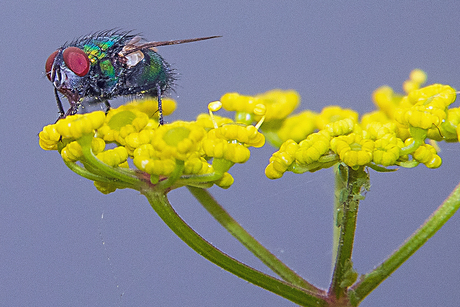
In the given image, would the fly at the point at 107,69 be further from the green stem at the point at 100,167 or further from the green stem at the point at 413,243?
the green stem at the point at 413,243

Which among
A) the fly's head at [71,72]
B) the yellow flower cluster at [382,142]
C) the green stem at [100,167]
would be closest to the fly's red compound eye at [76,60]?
the fly's head at [71,72]

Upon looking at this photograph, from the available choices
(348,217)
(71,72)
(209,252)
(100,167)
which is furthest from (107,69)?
(348,217)

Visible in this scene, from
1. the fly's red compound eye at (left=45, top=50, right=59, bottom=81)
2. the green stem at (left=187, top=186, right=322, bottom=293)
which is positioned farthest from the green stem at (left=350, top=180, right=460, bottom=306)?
the fly's red compound eye at (left=45, top=50, right=59, bottom=81)

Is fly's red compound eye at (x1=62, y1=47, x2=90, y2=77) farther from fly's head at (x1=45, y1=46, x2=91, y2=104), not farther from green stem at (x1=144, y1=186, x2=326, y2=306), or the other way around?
green stem at (x1=144, y1=186, x2=326, y2=306)

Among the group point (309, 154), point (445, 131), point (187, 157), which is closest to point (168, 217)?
point (187, 157)

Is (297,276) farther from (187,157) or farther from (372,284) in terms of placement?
(187,157)

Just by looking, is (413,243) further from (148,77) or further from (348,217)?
(148,77)
